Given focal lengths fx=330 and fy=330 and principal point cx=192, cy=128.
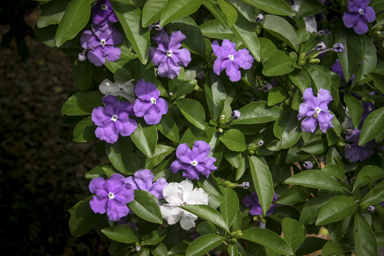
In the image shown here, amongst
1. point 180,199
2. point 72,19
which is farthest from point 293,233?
point 72,19

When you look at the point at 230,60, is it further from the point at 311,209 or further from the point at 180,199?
the point at 311,209

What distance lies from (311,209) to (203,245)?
1.73 feet

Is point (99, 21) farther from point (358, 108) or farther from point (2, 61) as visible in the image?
point (2, 61)

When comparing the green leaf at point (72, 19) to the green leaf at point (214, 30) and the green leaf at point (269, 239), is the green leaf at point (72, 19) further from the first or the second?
the green leaf at point (269, 239)

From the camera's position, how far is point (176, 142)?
1291mm

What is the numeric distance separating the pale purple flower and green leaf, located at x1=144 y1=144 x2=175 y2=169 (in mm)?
510

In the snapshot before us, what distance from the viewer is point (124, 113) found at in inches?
47.8

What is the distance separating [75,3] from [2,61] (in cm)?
450

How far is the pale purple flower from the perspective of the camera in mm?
1183

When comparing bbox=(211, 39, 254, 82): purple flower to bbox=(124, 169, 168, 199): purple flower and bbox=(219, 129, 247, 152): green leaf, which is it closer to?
bbox=(219, 129, 247, 152): green leaf

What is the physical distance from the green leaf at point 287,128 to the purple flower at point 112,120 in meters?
0.57

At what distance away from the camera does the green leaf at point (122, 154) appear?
1.24m

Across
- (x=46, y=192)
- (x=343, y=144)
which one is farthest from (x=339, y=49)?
(x=46, y=192)

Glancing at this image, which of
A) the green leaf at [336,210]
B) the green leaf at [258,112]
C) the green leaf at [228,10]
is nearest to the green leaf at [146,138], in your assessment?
the green leaf at [258,112]
